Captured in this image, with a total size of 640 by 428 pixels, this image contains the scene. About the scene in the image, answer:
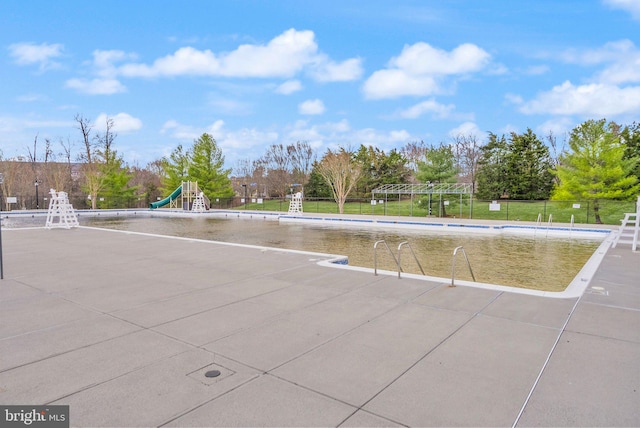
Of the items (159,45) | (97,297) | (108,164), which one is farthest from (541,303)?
(108,164)

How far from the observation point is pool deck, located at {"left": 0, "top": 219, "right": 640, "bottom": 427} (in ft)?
8.50

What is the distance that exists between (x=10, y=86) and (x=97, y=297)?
96.3 feet

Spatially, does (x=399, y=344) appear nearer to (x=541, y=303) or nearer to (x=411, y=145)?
(x=541, y=303)

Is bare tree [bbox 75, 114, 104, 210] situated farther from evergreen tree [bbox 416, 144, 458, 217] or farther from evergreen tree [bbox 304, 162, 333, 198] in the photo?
evergreen tree [bbox 416, 144, 458, 217]

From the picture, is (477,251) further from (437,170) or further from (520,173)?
(520,173)

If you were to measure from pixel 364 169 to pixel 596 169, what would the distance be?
22.7 metres

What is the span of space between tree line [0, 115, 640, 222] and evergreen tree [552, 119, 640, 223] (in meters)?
0.04

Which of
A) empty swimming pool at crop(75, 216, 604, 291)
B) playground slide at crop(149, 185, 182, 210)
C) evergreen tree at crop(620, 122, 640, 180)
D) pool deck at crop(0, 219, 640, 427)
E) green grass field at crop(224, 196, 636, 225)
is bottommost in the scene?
empty swimming pool at crop(75, 216, 604, 291)

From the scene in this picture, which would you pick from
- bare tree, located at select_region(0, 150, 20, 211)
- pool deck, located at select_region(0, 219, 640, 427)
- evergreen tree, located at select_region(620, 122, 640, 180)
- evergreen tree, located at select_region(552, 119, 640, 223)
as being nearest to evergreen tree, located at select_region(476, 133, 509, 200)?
evergreen tree, located at select_region(620, 122, 640, 180)

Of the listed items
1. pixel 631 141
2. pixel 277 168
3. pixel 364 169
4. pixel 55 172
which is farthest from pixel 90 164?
pixel 631 141

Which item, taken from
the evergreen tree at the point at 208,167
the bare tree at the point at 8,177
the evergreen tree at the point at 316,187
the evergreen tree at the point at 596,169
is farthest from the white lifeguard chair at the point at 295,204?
the bare tree at the point at 8,177

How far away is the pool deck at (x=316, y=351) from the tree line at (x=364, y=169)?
16.7 m

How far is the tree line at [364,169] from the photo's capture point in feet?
66.1

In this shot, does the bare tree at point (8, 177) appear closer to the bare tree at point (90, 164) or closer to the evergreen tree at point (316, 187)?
the bare tree at point (90, 164)
